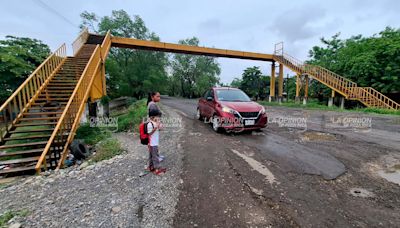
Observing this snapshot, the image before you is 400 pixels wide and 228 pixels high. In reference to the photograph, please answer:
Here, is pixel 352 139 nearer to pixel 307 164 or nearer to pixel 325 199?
pixel 307 164

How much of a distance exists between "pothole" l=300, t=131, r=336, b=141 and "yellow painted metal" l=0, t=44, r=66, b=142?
8681 mm

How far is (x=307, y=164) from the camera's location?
3.84 metres

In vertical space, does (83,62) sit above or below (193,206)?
above

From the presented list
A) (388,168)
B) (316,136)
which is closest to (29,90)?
(316,136)

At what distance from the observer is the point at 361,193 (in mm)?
2771

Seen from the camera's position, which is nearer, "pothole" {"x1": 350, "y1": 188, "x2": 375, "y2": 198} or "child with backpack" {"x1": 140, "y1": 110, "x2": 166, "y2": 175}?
"pothole" {"x1": 350, "y1": 188, "x2": 375, "y2": 198}

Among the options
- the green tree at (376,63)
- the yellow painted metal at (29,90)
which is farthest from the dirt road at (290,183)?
the green tree at (376,63)

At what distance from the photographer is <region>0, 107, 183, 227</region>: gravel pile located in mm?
2291

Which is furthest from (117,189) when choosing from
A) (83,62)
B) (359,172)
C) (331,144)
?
(83,62)

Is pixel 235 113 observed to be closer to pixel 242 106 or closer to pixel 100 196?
pixel 242 106

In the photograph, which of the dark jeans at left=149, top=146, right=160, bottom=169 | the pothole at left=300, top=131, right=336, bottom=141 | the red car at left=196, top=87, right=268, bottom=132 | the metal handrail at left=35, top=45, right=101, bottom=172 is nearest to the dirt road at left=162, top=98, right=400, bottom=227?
the pothole at left=300, top=131, right=336, bottom=141

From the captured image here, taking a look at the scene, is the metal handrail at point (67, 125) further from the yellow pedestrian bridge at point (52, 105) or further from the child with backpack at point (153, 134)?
the child with backpack at point (153, 134)

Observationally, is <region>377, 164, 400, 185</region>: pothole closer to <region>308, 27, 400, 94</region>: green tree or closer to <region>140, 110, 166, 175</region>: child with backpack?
<region>140, 110, 166, 175</region>: child with backpack

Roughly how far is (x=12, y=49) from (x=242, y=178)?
19.1 m
